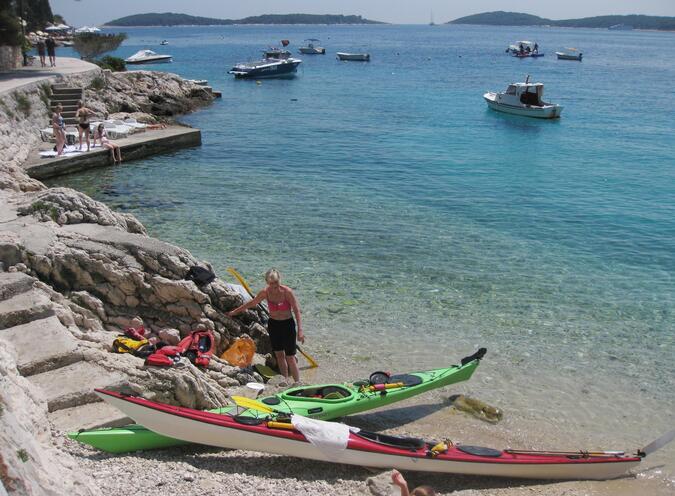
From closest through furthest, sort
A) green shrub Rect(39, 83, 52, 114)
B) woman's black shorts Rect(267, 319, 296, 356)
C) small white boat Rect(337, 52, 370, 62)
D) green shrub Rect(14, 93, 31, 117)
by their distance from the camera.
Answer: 1. woman's black shorts Rect(267, 319, 296, 356)
2. green shrub Rect(14, 93, 31, 117)
3. green shrub Rect(39, 83, 52, 114)
4. small white boat Rect(337, 52, 370, 62)

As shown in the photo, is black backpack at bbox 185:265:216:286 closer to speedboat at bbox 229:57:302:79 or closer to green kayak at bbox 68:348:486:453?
green kayak at bbox 68:348:486:453

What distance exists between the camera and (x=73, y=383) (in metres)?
7.35

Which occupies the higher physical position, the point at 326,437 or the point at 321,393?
the point at 326,437

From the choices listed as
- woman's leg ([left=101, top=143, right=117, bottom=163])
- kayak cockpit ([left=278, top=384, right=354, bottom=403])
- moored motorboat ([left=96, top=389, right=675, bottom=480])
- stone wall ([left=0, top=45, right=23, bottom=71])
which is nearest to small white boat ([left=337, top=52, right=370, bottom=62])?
stone wall ([left=0, top=45, right=23, bottom=71])

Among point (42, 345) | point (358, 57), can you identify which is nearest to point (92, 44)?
point (42, 345)

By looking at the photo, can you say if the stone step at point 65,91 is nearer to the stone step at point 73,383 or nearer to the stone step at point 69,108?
A: the stone step at point 69,108

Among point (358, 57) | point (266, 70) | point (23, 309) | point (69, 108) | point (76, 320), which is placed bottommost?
point (76, 320)

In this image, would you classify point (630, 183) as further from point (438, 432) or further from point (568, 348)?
point (438, 432)

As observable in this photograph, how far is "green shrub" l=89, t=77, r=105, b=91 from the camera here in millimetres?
31195

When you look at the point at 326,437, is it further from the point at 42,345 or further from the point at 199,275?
the point at 199,275

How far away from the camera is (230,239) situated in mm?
16422

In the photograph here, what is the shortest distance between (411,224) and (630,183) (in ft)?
36.3

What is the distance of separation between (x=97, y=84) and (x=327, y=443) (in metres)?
28.9

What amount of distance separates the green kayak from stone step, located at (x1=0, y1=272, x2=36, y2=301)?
305 cm
